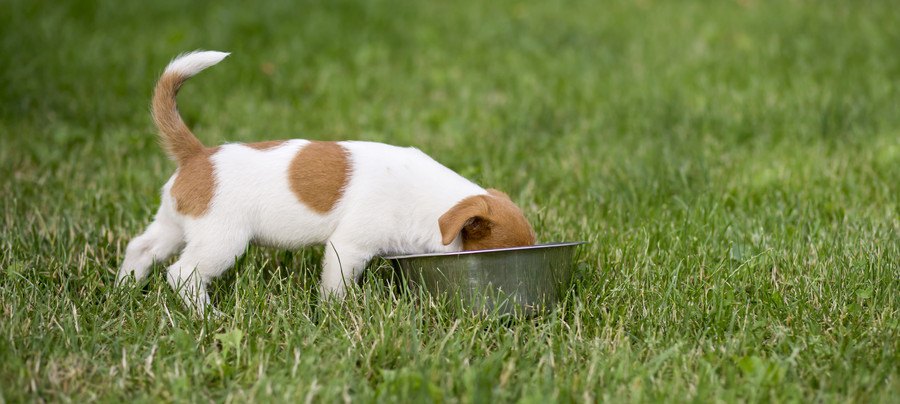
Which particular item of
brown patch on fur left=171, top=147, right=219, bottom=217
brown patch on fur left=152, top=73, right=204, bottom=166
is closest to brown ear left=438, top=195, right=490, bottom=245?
brown patch on fur left=171, top=147, right=219, bottom=217

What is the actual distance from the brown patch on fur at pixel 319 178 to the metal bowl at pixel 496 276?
313 millimetres

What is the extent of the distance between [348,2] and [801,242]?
6.81 m

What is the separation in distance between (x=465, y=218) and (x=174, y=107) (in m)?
1.25

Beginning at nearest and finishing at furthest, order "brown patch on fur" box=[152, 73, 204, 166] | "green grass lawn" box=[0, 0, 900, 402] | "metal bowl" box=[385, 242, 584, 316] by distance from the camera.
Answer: "green grass lawn" box=[0, 0, 900, 402]
"metal bowl" box=[385, 242, 584, 316]
"brown patch on fur" box=[152, 73, 204, 166]

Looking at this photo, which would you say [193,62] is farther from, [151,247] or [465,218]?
[465,218]

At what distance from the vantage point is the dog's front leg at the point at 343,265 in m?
3.08

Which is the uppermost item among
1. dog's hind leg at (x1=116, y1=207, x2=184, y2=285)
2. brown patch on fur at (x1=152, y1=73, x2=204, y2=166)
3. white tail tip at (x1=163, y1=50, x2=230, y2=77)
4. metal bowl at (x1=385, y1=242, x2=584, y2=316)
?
white tail tip at (x1=163, y1=50, x2=230, y2=77)

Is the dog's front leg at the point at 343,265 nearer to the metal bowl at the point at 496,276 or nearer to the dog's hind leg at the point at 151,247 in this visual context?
the metal bowl at the point at 496,276

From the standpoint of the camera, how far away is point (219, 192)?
10.1 feet

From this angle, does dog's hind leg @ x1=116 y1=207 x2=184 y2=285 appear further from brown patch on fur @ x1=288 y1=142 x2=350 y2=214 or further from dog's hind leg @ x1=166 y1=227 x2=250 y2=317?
brown patch on fur @ x1=288 y1=142 x2=350 y2=214

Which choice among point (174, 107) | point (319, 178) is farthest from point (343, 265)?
point (174, 107)

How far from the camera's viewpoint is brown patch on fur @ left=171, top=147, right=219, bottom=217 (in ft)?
10.1

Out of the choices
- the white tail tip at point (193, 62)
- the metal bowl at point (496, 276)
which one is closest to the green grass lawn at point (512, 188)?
the metal bowl at point (496, 276)

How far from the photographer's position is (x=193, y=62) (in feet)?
10.8
